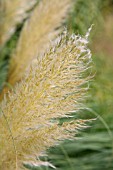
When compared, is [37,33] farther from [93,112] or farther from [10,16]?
[93,112]

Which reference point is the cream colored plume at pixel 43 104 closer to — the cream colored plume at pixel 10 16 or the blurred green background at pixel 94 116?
the blurred green background at pixel 94 116

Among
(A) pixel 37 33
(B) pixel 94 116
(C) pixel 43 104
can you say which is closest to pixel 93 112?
(A) pixel 37 33

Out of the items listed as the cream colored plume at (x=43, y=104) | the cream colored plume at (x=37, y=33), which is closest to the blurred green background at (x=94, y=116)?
the cream colored plume at (x=37, y=33)

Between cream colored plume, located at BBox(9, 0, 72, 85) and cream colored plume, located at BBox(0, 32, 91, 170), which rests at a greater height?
cream colored plume, located at BBox(9, 0, 72, 85)

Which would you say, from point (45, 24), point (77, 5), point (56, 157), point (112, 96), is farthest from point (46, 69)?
point (77, 5)

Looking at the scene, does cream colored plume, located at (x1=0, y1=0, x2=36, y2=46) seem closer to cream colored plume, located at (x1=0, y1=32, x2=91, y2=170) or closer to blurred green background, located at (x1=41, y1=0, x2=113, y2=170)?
blurred green background, located at (x1=41, y1=0, x2=113, y2=170)

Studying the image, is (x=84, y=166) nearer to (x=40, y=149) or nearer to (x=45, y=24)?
(x=45, y=24)

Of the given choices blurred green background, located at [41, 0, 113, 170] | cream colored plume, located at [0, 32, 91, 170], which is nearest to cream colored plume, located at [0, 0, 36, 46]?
blurred green background, located at [41, 0, 113, 170]
